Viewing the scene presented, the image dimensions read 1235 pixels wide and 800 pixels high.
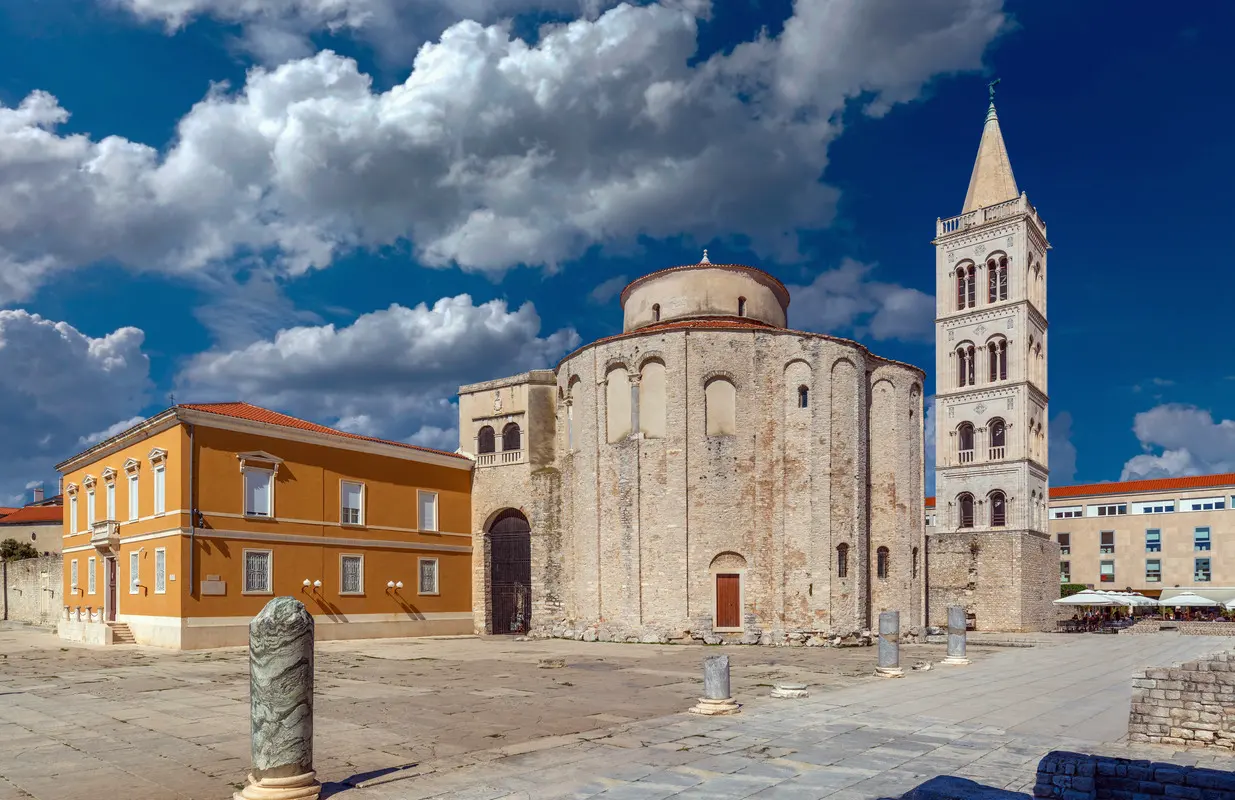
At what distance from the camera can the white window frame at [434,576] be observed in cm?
3297

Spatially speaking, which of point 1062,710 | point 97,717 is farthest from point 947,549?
point 97,717

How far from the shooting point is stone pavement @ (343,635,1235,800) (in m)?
9.05

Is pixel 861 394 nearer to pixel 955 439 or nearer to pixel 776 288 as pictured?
pixel 776 288

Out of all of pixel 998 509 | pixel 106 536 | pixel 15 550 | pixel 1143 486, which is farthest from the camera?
pixel 1143 486

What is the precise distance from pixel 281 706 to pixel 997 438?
47000 millimetres

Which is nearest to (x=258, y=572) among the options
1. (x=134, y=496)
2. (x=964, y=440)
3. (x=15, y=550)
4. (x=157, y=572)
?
(x=157, y=572)

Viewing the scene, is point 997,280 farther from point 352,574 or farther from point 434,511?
point 352,574

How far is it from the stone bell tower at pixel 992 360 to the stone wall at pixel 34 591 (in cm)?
4002

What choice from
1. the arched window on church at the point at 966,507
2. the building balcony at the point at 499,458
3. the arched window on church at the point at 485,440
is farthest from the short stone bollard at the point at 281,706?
the arched window on church at the point at 966,507

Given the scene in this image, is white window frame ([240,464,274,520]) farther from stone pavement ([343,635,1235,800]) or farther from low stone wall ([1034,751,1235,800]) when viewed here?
low stone wall ([1034,751,1235,800])

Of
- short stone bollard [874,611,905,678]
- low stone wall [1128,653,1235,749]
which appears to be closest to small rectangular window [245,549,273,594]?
short stone bollard [874,611,905,678]

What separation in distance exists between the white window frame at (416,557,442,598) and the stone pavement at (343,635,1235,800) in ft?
64.6

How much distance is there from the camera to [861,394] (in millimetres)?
33000

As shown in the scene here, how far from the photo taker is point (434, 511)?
34219 mm
